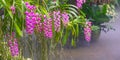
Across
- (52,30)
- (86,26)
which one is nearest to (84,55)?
(86,26)

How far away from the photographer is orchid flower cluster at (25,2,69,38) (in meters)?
1.41

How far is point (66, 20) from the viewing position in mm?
1682

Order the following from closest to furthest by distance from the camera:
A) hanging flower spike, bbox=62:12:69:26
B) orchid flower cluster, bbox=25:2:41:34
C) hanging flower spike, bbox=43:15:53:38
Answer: orchid flower cluster, bbox=25:2:41:34
hanging flower spike, bbox=43:15:53:38
hanging flower spike, bbox=62:12:69:26

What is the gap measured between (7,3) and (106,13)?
2.70m

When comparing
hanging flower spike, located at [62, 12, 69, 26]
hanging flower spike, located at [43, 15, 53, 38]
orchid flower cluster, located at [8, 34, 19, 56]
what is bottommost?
orchid flower cluster, located at [8, 34, 19, 56]

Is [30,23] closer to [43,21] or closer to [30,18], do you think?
[30,18]

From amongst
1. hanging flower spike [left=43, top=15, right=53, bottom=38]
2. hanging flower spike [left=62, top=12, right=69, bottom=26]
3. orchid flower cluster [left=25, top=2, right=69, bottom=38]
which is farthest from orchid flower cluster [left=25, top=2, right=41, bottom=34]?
hanging flower spike [left=62, top=12, right=69, bottom=26]

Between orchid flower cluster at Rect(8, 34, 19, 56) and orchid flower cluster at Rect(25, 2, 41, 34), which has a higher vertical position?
orchid flower cluster at Rect(25, 2, 41, 34)

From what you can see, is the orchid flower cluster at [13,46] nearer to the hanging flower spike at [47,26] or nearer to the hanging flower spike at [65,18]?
the hanging flower spike at [47,26]

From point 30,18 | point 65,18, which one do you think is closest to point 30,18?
point 30,18

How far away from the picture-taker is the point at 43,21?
1519 mm

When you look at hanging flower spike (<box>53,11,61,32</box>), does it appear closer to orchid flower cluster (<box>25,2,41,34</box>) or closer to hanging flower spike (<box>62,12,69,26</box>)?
hanging flower spike (<box>62,12,69,26</box>)

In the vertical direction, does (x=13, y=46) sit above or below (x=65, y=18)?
below

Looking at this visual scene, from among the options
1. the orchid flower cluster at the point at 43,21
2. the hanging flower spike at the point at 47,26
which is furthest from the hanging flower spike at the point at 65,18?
the hanging flower spike at the point at 47,26
